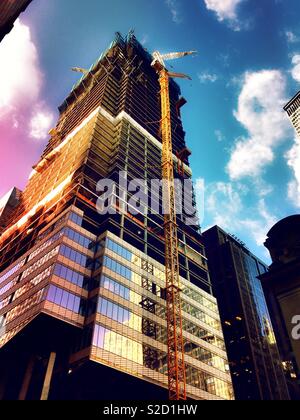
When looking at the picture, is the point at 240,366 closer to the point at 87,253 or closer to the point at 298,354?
the point at 87,253

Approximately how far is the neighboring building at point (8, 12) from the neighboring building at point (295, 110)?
153ft

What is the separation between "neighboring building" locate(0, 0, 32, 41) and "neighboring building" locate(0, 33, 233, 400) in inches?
1496

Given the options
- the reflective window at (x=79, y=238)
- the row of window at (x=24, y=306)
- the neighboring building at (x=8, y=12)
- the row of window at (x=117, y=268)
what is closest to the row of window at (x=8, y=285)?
the row of window at (x=24, y=306)

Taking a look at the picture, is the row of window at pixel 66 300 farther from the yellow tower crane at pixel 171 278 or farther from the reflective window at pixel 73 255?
the yellow tower crane at pixel 171 278

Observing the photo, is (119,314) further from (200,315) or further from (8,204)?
(8,204)

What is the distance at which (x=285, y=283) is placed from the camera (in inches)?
663

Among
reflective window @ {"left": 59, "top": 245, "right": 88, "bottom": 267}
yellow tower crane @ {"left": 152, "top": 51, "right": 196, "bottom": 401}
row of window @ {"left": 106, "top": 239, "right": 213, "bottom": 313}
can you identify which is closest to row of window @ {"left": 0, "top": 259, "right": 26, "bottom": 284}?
reflective window @ {"left": 59, "top": 245, "right": 88, "bottom": 267}

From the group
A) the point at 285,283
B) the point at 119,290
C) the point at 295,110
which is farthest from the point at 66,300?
the point at 295,110

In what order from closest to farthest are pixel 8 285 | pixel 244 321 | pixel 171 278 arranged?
pixel 171 278
pixel 8 285
pixel 244 321

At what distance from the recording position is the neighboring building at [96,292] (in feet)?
183

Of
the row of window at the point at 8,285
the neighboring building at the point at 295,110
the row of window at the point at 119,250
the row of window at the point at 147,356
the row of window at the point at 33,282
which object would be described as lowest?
the row of window at the point at 147,356

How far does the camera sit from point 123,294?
6388 cm

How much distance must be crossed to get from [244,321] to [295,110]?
6767 cm
